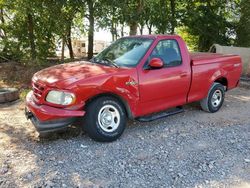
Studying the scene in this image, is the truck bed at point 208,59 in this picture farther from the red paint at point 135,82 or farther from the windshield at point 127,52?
the windshield at point 127,52

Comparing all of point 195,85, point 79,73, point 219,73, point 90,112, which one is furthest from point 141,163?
point 219,73

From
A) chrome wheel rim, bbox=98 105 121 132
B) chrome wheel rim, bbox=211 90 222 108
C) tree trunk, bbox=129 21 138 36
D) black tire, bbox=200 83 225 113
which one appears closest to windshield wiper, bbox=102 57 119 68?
chrome wheel rim, bbox=98 105 121 132

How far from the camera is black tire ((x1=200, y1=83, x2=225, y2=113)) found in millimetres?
6664

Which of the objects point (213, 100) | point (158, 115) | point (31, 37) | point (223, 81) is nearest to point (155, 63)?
point (158, 115)

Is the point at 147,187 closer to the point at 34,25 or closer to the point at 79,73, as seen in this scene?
the point at 79,73

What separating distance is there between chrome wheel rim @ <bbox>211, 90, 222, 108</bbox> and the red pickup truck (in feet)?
0.69

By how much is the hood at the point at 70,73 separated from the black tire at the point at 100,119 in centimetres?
44

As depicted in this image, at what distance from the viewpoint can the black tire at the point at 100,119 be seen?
484 centimetres

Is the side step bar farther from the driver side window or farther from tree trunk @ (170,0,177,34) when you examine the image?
tree trunk @ (170,0,177,34)

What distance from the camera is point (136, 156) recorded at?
4641 mm

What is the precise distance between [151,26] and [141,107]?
878cm

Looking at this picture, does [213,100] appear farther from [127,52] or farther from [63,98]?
[63,98]

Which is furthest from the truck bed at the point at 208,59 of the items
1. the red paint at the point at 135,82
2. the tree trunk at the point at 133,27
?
Answer: the tree trunk at the point at 133,27

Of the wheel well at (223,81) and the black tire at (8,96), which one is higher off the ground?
the wheel well at (223,81)
